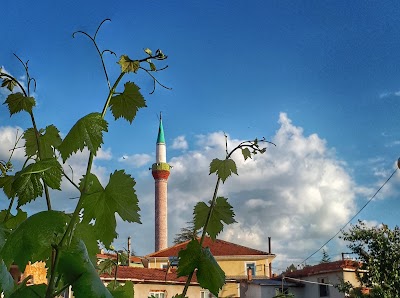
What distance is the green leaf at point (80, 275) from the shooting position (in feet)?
2.19

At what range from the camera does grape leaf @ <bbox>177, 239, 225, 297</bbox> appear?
41.3 inches

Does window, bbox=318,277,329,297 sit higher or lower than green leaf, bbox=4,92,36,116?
higher

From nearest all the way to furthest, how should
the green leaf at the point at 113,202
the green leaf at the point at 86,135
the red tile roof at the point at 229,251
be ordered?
1. the green leaf at the point at 86,135
2. the green leaf at the point at 113,202
3. the red tile roof at the point at 229,251

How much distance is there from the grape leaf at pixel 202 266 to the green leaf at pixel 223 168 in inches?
7.3

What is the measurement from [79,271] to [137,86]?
41cm

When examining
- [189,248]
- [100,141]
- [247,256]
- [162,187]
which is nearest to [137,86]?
[100,141]

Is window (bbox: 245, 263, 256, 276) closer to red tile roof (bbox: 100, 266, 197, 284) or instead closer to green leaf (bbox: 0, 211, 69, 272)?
red tile roof (bbox: 100, 266, 197, 284)

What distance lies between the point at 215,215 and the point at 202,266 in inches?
6.4

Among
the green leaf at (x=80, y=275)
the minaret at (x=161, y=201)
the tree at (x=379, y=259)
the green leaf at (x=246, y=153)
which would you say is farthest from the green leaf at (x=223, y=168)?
the minaret at (x=161, y=201)

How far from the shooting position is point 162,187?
43.6m

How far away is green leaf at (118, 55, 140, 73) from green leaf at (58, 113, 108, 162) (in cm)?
13

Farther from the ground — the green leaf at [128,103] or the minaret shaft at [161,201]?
the minaret shaft at [161,201]

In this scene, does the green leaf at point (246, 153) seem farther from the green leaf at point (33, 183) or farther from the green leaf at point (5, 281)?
the green leaf at point (5, 281)

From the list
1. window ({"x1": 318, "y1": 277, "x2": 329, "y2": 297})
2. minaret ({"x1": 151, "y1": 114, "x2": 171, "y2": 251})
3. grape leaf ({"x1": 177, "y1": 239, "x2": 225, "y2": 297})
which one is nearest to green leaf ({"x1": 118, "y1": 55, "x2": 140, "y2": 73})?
grape leaf ({"x1": 177, "y1": 239, "x2": 225, "y2": 297})
